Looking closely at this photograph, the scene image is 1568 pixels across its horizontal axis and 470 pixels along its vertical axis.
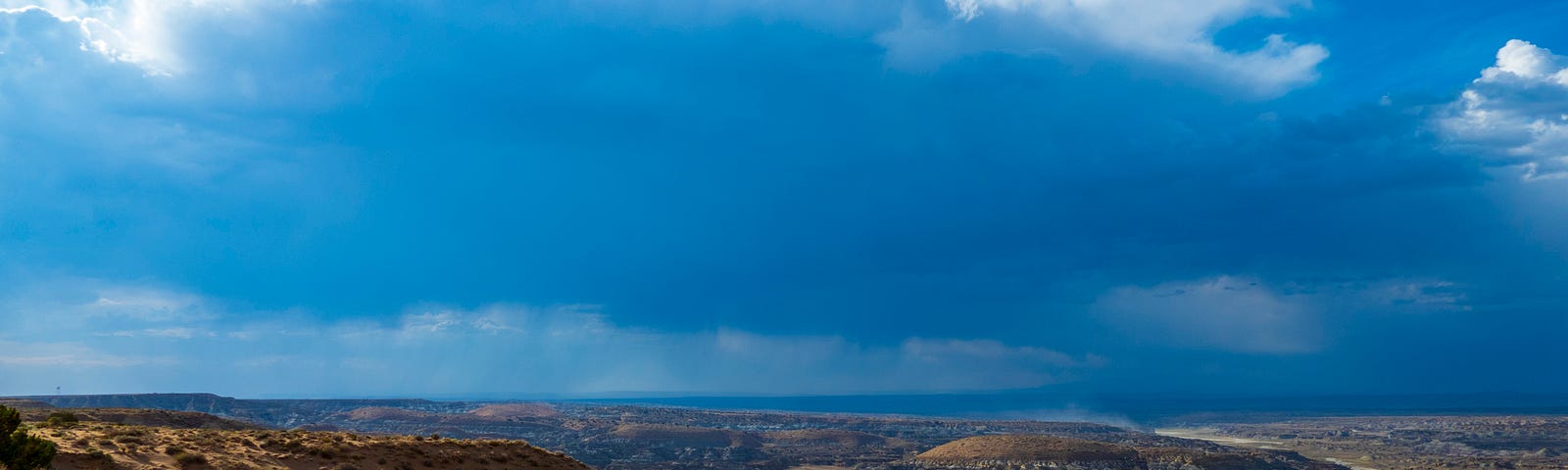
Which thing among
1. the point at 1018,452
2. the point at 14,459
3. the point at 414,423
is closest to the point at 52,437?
the point at 14,459

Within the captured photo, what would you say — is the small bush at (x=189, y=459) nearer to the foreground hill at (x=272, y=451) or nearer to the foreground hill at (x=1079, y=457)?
the foreground hill at (x=272, y=451)

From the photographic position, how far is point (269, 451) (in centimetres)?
3259

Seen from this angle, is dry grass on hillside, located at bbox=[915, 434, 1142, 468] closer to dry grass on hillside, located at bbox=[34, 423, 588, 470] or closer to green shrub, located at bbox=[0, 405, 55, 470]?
dry grass on hillside, located at bbox=[34, 423, 588, 470]

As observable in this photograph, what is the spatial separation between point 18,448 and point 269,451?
10.8 meters

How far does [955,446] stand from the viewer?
5167 inches

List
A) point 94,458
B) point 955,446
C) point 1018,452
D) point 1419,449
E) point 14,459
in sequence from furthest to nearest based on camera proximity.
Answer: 1. point 1419,449
2. point 955,446
3. point 1018,452
4. point 94,458
5. point 14,459

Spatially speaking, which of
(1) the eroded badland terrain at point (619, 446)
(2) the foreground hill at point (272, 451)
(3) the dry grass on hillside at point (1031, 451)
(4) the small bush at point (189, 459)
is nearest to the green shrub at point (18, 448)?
(2) the foreground hill at point (272, 451)

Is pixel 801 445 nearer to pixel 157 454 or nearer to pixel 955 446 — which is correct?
pixel 955 446

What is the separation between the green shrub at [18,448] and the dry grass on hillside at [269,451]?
302 cm

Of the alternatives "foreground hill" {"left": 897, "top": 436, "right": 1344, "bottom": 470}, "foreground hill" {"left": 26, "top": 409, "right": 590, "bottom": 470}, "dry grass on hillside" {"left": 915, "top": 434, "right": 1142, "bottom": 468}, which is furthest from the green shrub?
"dry grass on hillside" {"left": 915, "top": 434, "right": 1142, "bottom": 468}

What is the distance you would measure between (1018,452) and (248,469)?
102824 mm

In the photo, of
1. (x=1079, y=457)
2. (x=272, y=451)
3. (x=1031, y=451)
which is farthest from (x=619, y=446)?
(x=272, y=451)

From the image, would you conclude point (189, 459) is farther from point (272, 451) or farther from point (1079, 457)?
point (1079, 457)

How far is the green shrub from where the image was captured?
21.9 meters
